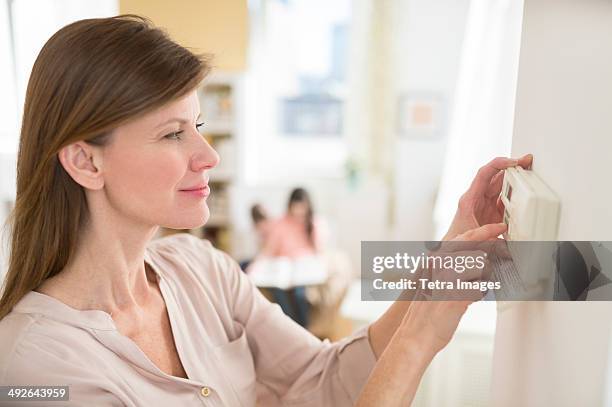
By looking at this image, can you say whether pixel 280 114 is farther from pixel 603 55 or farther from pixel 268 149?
pixel 603 55

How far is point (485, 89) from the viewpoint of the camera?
69 centimetres

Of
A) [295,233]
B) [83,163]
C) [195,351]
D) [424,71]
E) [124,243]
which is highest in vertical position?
[424,71]

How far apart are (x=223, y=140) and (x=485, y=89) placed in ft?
Result: 7.46

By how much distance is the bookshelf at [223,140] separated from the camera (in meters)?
2.74

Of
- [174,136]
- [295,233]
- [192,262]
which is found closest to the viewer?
[174,136]

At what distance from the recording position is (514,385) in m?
0.62

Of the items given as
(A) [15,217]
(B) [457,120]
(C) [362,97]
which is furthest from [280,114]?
(A) [15,217]

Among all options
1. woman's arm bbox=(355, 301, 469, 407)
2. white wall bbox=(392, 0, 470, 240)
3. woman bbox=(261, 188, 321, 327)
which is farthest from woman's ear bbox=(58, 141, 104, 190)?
white wall bbox=(392, 0, 470, 240)

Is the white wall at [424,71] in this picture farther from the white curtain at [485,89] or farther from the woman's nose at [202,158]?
the woman's nose at [202,158]

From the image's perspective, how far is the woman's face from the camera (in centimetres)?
56

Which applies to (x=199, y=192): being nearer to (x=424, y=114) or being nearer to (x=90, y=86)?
(x=90, y=86)

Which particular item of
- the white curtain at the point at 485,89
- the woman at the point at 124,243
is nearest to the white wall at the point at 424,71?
the white curtain at the point at 485,89

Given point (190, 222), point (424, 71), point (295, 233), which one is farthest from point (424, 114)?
point (190, 222)

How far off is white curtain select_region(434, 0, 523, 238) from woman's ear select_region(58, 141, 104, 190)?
17.5 inches
